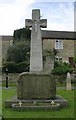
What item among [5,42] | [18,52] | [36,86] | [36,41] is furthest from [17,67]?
[36,86]

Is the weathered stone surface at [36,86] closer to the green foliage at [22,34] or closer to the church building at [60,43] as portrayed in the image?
the church building at [60,43]

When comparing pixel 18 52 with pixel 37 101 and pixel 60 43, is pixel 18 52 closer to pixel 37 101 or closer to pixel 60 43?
pixel 60 43

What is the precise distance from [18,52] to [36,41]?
38.7 meters

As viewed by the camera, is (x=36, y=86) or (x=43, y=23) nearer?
(x=36, y=86)

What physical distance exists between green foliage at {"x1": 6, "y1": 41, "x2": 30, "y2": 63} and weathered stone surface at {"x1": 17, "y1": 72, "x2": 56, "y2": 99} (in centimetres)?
3744

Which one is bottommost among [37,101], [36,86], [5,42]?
[37,101]

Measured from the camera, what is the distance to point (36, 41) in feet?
48.0

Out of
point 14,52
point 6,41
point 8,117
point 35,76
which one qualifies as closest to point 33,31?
point 35,76

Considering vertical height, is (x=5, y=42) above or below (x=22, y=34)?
below

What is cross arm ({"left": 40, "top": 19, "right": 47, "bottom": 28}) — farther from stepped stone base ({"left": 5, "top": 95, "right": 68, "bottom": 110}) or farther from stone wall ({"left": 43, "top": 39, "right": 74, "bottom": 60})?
stone wall ({"left": 43, "top": 39, "right": 74, "bottom": 60})

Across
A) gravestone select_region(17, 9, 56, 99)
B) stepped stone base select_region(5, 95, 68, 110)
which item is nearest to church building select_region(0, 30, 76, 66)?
gravestone select_region(17, 9, 56, 99)

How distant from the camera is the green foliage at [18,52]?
52.3 m

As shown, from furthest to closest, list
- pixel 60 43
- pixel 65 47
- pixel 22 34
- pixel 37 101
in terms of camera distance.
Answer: pixel 22 34
pixel 65 47
pixel 60 43
pixel 37 101

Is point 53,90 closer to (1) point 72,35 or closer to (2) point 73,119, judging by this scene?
(2) point 73,119
